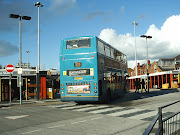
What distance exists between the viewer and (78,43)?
16.8 meters

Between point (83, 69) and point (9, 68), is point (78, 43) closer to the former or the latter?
point (83, 69)

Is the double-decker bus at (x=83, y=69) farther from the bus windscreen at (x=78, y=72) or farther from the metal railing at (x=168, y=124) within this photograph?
the metal railing at (x=168, y=124)

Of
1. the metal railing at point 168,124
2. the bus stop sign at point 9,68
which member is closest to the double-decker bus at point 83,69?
the bus stop sign at point 9,68

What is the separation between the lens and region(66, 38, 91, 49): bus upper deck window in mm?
16531

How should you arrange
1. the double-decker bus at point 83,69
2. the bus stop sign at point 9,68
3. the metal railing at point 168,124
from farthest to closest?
the bus stop sign at point 9,68
the double-decker bus at point 83,69
the metal railing at point 168,124

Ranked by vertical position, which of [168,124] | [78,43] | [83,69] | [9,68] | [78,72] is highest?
[78,43]

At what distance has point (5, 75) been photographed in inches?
930

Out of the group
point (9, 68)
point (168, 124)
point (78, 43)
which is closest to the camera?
point (168, 124)

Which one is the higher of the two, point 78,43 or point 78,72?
point 78,43

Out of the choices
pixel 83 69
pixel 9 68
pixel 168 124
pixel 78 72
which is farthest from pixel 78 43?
pixel 168 124

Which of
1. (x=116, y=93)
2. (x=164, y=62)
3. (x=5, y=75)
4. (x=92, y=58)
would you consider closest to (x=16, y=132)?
(x=92, y=58)

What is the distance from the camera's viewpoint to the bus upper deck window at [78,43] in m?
16.5

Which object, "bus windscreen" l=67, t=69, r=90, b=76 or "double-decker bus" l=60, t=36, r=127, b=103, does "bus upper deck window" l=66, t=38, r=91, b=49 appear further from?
"bus windscreen" l=67, t=69, r=90, b=76

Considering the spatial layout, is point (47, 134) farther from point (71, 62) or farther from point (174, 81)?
point (174, 81)
